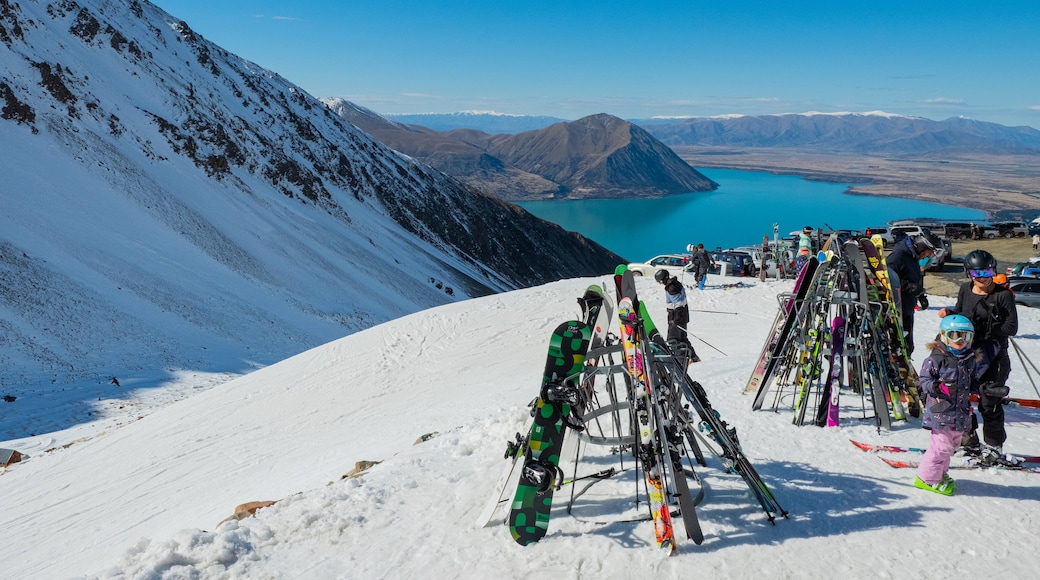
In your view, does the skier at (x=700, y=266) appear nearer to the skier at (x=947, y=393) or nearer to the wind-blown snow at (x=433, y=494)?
the wind-blown snow at (x=433, y=494)

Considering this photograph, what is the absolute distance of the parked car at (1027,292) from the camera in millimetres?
21452

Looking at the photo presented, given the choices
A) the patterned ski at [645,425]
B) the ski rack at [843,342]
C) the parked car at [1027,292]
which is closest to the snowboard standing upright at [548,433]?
the patterned ski at [645,425]

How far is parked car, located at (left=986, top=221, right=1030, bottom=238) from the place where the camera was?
136 ft

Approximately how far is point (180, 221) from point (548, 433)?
147 ft

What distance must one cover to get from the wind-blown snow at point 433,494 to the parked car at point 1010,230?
30241 mm

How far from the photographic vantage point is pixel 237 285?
127 feet

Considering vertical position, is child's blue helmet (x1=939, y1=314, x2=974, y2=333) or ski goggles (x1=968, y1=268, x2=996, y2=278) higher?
ski goggles (x1=968, y1=268, x2=996, y2=278)

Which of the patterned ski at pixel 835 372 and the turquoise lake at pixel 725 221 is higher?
the patterned ski at pixel 835 372

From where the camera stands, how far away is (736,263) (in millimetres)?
29266

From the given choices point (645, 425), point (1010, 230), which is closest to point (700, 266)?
point (645, 425)

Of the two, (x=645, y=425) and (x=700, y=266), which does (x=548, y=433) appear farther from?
(x=700, y=266)

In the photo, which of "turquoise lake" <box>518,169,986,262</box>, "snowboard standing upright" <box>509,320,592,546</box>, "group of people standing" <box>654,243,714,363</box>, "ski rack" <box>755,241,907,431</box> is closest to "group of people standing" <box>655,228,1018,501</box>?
"ski rack" <box>755,241,907,431</box>

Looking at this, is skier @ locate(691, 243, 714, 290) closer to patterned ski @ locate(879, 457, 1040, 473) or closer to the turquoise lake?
patterned ski @ locate(879, 457, 1040, 473)

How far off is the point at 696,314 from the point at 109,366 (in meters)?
23.6
